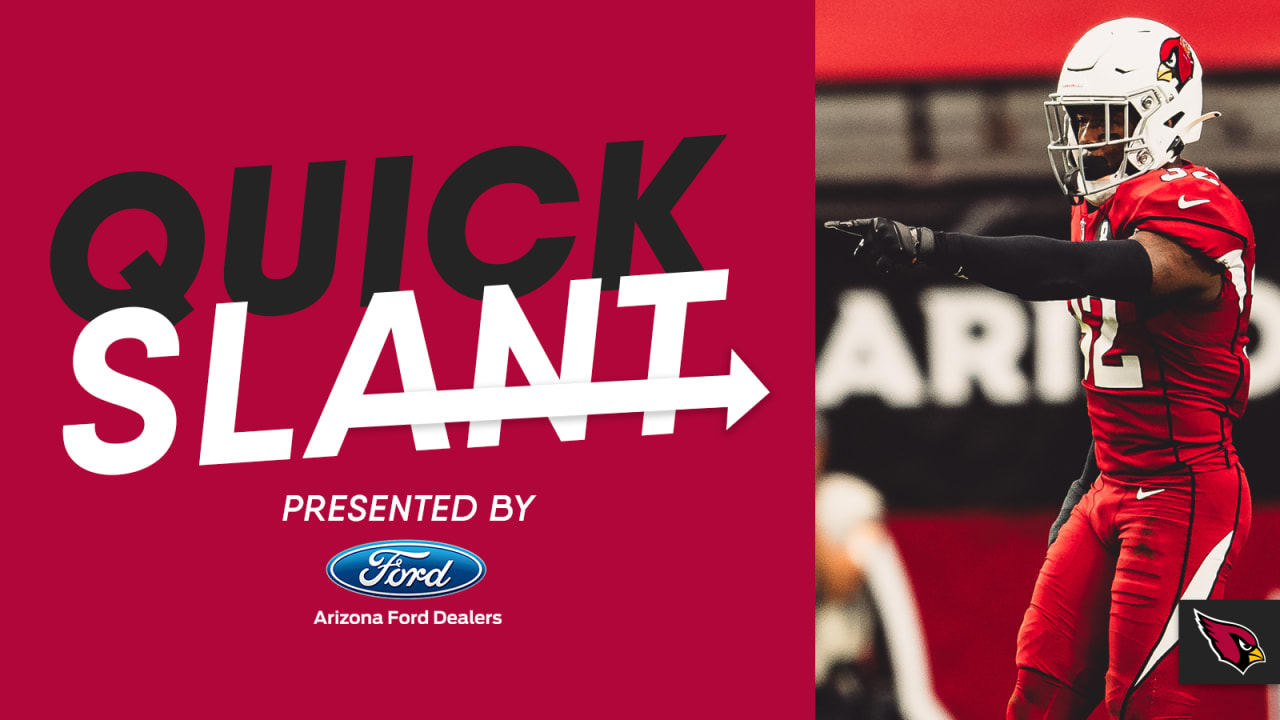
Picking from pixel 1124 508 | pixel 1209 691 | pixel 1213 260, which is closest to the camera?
pixel 1213 260

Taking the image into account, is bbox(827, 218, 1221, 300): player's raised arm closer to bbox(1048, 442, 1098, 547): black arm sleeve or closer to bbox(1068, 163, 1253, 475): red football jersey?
bbox(1068, 163, 1253, 475): red football jersey

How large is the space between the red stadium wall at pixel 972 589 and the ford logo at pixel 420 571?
1265 millimetres

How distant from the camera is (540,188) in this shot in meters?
3.52

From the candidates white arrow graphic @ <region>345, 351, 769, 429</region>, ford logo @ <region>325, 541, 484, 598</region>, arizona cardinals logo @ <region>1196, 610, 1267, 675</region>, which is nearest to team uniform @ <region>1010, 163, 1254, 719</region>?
arizona cardinals logo @ <region>1196, 610, 1267, 675</region>

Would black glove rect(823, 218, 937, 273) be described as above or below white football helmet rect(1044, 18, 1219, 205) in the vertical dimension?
below

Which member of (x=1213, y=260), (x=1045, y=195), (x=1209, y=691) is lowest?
(x=1209, y=691)

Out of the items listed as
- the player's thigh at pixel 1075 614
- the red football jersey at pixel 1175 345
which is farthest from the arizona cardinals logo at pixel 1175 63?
the player's thigh at pixel 1075 614

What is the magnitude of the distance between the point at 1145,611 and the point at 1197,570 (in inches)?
5.6

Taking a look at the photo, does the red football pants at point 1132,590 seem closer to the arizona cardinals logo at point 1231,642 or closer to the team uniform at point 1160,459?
the team uniform at point 1160,459

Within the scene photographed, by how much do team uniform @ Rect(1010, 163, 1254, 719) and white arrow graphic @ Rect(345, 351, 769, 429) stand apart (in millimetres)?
1072

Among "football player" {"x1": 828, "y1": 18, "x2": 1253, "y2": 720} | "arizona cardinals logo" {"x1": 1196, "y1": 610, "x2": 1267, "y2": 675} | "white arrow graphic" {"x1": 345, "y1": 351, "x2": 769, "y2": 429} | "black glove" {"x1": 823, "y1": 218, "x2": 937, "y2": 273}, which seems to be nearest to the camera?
"black glove" {"x1": 823, "y1": 218, "x2": 937, "y2": 273}

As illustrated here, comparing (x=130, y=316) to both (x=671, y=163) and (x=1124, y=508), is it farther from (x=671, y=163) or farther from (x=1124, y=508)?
(x=1124, y=508)

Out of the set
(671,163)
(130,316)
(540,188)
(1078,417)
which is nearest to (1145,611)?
(1078,417)

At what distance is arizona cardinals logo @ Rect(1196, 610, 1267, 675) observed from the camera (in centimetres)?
274
